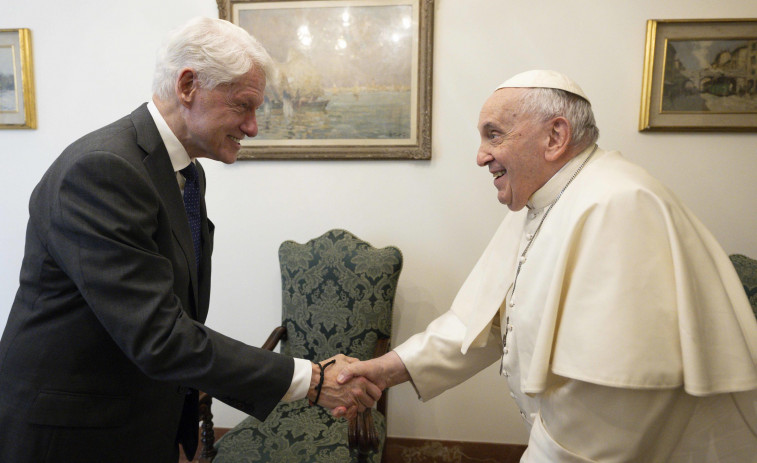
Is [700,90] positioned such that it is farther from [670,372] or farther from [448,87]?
[670,372]

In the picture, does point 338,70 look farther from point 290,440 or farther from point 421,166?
point 290,440

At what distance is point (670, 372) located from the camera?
1260mm

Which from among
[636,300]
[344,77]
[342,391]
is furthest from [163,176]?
[344,77]

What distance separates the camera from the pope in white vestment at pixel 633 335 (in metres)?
1.27

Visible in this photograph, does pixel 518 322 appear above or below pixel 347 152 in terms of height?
below

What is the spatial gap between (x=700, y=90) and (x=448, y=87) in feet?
4.10

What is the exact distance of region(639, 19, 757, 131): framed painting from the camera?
2.59m

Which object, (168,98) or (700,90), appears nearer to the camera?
(168,98)

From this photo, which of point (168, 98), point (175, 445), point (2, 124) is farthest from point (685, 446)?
point (2, 124)

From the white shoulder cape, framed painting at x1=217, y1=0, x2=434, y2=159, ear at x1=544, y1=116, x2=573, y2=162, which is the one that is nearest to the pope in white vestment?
the white shoulder cape

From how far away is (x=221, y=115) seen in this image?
1.57 m

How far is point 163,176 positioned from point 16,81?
222 centimetres

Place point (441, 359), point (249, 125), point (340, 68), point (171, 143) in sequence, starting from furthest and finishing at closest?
point (340, 68) < point (441, 359) < point (249, 125) < point (171, 143)

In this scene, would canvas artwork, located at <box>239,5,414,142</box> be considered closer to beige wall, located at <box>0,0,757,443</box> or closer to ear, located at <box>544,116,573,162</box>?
beige wall, located at <box>0,0,757,443</box>
